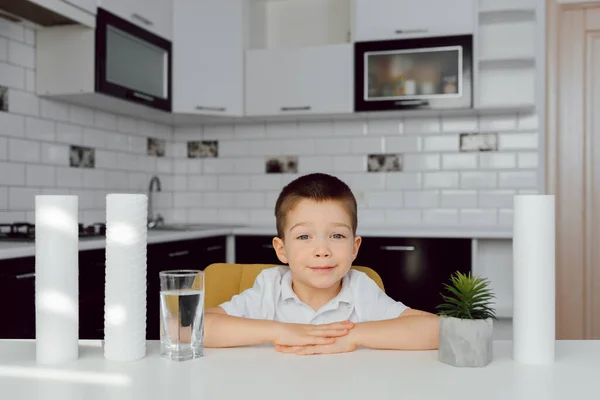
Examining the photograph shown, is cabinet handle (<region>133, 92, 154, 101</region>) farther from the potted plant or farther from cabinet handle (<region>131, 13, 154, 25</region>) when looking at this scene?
the potted plant

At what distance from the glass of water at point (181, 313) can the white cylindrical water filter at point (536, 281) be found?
49 centimetres

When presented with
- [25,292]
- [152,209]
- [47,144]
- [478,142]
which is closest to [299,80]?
[478,142]

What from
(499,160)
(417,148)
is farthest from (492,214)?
(417,148)

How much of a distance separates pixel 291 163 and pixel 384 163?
61cm

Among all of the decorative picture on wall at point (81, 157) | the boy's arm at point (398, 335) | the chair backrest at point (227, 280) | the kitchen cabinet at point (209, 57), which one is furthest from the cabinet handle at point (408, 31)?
the boy's arm at point (398, 335)

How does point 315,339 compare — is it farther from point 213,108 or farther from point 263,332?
point 213,108

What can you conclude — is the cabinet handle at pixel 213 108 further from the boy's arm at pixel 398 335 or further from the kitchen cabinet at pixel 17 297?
the boy's arm at pixel 398 335

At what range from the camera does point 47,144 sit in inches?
129

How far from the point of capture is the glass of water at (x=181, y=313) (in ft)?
3.29

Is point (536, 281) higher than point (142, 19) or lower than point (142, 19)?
lower

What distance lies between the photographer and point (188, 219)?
178 inches

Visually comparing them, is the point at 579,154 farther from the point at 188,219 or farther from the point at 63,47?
the point at 63,47

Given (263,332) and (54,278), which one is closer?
(54,278)

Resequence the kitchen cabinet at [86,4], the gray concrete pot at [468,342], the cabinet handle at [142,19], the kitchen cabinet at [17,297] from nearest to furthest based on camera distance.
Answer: the gray concrete pot at [468,342], the kitchen cabinet at [17,297], the kitchen cabinet at [86,4], the cabinet handle at [142,19]
